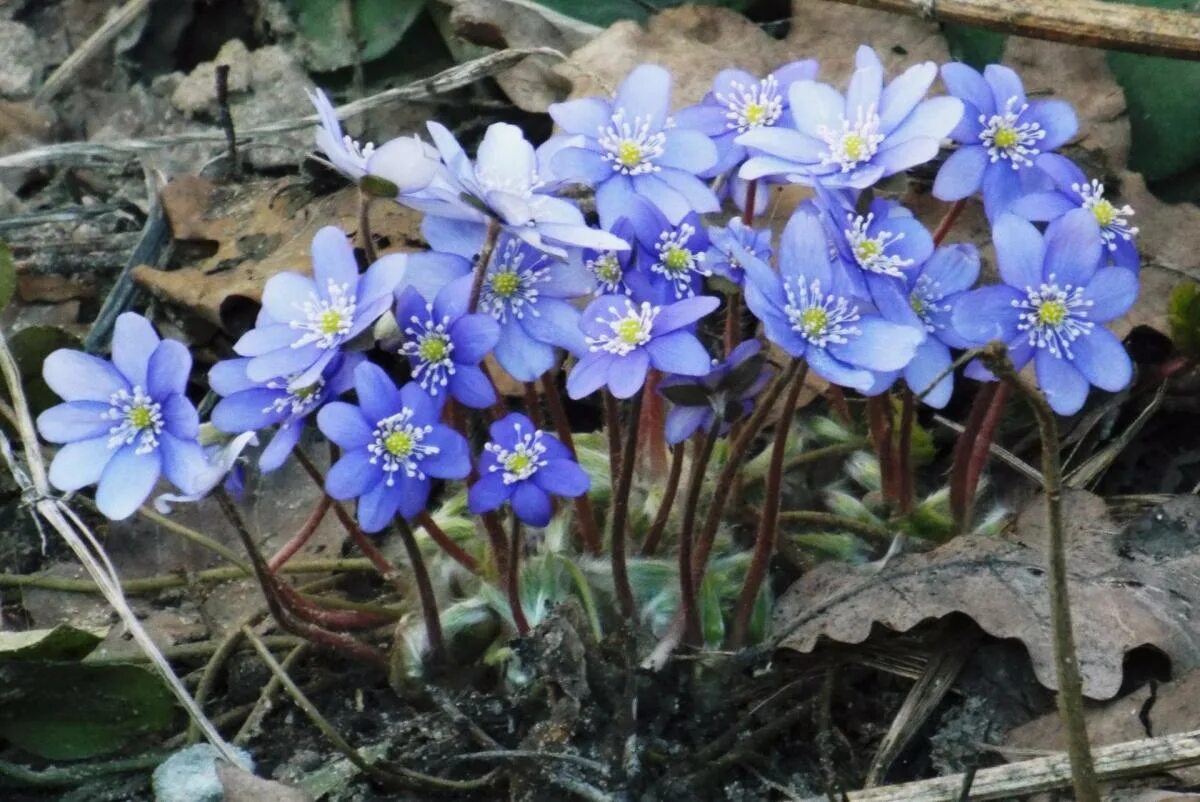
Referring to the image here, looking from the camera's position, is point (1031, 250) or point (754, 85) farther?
point (754, 85)

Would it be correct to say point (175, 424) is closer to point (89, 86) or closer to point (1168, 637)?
point (1168, 637)

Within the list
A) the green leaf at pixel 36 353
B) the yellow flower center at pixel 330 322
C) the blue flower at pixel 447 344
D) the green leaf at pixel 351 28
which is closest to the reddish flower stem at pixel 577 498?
the blue flower at pixel 447 344

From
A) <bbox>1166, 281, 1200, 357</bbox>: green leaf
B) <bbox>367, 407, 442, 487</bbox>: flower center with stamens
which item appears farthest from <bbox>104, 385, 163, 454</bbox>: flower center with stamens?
<bbox>1166, 281, 1200, 357</bbox>: green leaf

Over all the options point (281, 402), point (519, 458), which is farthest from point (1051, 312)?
point (281, 402)

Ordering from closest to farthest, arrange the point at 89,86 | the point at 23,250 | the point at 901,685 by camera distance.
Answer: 1. the point at 901,685
2. the point at 23,250
3. the point at 89,86

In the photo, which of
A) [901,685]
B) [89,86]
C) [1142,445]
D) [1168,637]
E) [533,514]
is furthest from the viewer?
[89,86]

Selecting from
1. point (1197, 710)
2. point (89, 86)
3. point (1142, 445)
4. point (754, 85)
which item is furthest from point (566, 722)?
point (89, 86)
